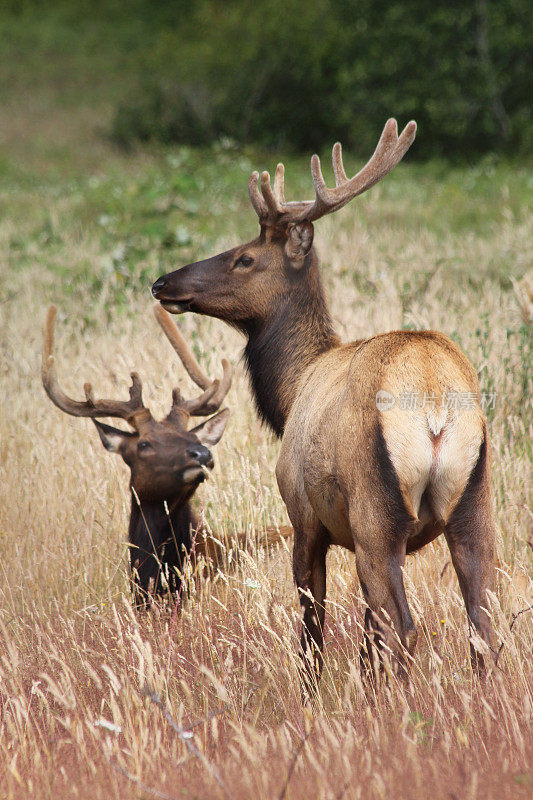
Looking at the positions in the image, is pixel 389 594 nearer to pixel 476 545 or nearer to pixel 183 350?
pixel 476 545

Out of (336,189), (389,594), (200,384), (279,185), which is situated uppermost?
(279,185)

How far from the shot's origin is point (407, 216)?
1561 cm

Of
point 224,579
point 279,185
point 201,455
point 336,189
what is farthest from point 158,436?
point 336,189

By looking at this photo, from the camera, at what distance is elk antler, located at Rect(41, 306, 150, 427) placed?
566cm

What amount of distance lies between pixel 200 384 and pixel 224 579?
2.01 m

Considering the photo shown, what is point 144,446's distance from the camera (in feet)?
17.7

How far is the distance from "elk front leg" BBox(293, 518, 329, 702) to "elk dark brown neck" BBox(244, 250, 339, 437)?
0.86 metres

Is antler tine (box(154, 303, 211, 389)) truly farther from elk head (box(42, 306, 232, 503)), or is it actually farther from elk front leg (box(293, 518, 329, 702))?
elk front leg (box(293, 518, 329, 702))

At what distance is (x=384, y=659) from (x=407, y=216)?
13.0 meters

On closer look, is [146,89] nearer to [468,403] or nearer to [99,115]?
[99,115]

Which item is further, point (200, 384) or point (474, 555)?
point (200, 384)

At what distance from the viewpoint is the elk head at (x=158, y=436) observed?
5309mm

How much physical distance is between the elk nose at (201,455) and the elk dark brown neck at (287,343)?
1.49ft

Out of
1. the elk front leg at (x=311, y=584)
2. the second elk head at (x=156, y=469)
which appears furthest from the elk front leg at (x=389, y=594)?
the second elk head at (x=156, y=469)
